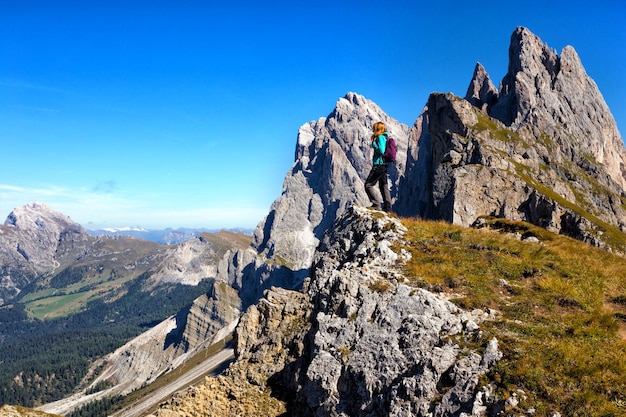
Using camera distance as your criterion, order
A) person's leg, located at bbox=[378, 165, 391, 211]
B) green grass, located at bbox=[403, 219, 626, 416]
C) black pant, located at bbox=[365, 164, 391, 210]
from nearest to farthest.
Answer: green grass, located at bbox=[403, 219, 626, 416] → black pant, located at bbox=[365, 164, 391, 210] → person's leg, located at bbox=[378, 165, 391, 211]

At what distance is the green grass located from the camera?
476 inches

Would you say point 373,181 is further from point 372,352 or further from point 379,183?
point 372,352

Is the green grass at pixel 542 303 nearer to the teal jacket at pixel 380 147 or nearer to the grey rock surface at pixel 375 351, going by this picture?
the grey rock surface at pixel 375 351

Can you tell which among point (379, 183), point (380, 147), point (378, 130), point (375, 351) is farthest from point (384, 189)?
point (375, 351)

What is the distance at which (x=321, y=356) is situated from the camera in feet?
58.2

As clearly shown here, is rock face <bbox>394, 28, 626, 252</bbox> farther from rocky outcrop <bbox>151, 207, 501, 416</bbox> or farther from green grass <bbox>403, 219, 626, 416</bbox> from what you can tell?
rocky outcrop <bbox>151, 207, 501, 416</bbox>

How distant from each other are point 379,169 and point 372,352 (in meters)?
12.7

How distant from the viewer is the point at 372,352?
651 inches

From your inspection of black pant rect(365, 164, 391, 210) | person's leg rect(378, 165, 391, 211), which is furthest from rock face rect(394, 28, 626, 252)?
black pant rect(365, 164, 391, 210)

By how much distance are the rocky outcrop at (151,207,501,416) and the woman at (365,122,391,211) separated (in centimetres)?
296

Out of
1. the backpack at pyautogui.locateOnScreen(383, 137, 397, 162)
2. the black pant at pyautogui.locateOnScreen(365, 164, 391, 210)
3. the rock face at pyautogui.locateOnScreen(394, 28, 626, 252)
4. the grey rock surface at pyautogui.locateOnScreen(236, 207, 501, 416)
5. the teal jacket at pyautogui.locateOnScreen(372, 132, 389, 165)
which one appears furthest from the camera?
the rock face at pyautogui.locateOnScreen(394, 28, 626, 252)

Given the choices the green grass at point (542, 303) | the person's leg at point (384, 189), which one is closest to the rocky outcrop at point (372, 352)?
the green grass at point (542, 303)

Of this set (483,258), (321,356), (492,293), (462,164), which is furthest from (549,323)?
(462,164)

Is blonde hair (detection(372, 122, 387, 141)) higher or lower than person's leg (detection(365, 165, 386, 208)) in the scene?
higher
